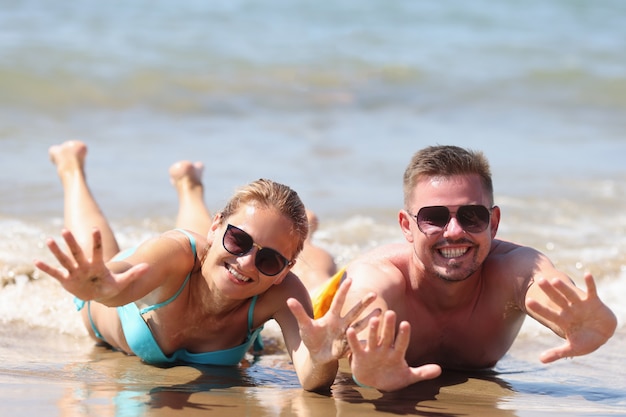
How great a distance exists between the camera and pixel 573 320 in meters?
4.10

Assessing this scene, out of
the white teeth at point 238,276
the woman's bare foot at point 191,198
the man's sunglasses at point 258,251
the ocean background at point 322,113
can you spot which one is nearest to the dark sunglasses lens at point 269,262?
the man's sunglasses at point 258,251

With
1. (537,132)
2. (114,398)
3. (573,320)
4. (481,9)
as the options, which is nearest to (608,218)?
(537,132)

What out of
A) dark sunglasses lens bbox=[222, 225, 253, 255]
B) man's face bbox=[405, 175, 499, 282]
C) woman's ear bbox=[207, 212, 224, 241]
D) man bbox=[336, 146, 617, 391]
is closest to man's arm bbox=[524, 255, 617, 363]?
man bbox=[336, 146, 617, 391]

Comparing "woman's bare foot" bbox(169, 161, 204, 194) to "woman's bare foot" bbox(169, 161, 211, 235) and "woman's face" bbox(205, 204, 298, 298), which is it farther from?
"woman's face" bbox(205, 204, 298, 298)

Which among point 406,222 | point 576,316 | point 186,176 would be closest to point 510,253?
point 406,222

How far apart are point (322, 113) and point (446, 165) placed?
9.37 meters

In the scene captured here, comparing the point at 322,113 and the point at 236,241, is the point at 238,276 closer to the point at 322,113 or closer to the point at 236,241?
the point at 236,241

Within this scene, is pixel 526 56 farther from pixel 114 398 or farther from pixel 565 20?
pixel 114 398

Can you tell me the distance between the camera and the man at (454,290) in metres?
4.00

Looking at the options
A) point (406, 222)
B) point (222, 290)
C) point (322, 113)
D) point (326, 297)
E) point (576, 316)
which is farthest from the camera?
point (322, 113)

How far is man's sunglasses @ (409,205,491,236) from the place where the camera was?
176 inches

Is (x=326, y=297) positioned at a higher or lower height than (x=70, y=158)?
lower

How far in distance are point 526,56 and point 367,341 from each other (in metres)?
14.9

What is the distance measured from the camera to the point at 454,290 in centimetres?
480
